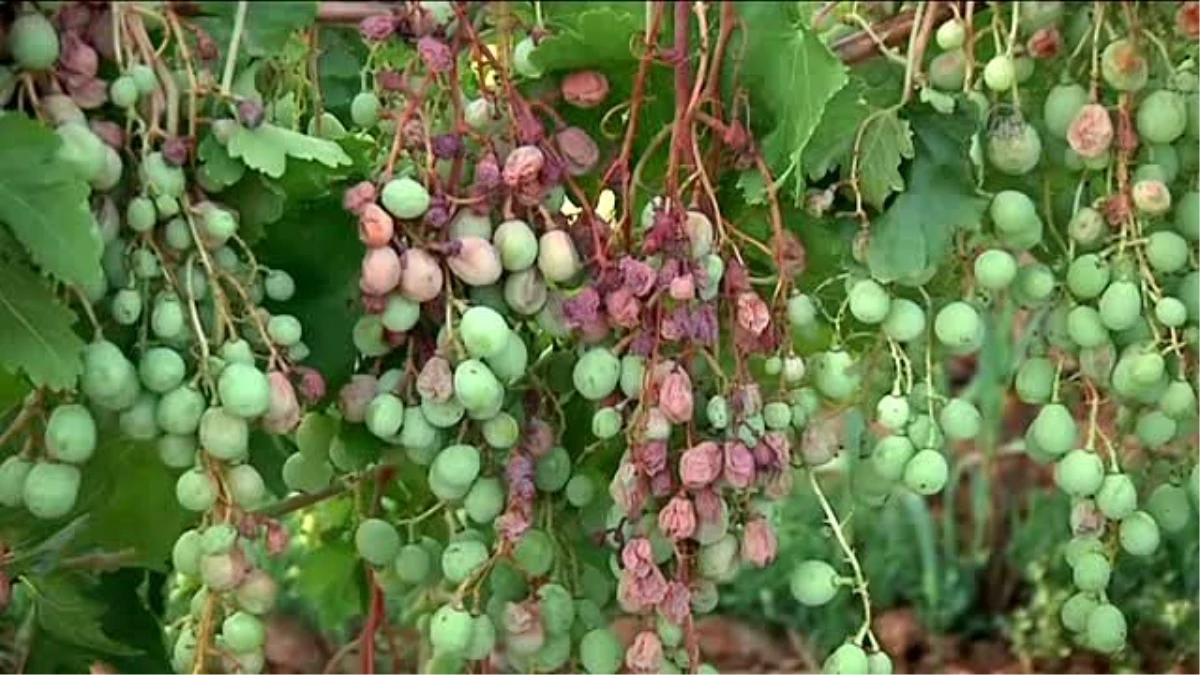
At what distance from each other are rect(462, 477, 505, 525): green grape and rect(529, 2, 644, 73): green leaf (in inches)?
9.1

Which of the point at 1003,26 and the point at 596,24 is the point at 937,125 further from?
the point at 596,24

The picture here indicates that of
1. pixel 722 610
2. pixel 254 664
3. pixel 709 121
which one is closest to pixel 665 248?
pixel 709 121

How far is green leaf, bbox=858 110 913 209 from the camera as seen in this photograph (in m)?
1.28

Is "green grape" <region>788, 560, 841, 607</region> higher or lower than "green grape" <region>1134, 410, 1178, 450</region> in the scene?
lower

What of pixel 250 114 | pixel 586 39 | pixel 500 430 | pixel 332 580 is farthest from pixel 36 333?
pixel 332 580

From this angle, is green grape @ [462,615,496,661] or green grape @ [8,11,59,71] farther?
green grape @ [462,615,496,661]

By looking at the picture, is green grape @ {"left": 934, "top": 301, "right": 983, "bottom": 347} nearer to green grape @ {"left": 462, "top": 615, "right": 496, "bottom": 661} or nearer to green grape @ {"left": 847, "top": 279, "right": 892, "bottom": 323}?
green grape @ {"left": 847, "top": 279, "right": 892, "bottom": 323}

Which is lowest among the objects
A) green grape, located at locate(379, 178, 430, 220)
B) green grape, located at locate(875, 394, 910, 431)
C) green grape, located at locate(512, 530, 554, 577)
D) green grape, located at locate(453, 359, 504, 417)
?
green grape, located at locate(512, 530, 554, 577)

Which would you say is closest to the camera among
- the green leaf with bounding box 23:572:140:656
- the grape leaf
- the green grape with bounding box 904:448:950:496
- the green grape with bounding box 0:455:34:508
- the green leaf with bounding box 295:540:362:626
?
the grape leaf

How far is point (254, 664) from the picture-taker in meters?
Result: 1.27

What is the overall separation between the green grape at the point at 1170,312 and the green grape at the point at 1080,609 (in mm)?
197

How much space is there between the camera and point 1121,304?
48.8 inches

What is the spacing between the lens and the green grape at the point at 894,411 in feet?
4.28

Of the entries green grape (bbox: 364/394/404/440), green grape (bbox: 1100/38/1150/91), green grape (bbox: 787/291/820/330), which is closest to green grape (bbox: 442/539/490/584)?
green grape (bbox: 364/394/404/440)
